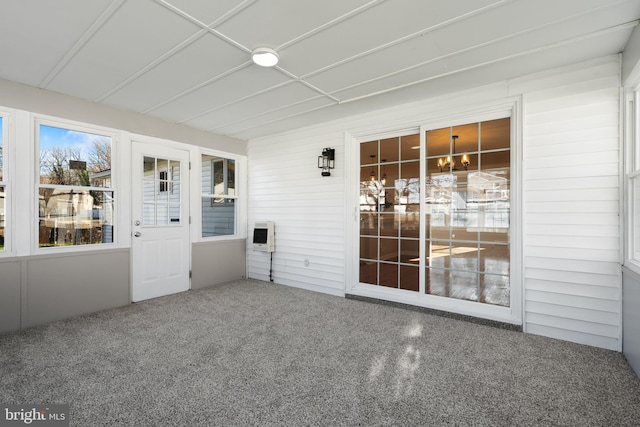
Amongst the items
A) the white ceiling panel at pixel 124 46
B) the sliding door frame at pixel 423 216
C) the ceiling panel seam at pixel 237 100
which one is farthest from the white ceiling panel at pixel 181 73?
the sliding door frame at pixel 423 216

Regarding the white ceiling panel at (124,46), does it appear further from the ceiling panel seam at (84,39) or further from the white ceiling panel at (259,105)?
the white ceiling panel at (259,105)

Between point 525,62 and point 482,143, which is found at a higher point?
point 525,62

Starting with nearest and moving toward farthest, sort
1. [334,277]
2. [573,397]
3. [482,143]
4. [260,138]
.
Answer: [573,397]
[482,143]
[334,277]
[260,138]

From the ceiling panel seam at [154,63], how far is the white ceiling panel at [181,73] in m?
0.03

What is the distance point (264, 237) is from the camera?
16.6 ft

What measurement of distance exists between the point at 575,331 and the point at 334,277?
273cm

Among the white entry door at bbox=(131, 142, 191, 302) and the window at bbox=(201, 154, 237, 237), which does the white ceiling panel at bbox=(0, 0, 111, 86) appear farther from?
the window at bbox=(201, 154, 237, 237)

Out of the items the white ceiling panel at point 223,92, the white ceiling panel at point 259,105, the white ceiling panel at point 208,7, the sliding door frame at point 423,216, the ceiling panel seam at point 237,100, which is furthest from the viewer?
the white ceiling panel at point 259,105

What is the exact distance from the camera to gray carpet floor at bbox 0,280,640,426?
1840 mm

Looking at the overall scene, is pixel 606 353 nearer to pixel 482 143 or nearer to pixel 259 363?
pixel 482 143

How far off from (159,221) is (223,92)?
2.17 metres

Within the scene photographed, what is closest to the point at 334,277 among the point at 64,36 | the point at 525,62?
the point at 525,62

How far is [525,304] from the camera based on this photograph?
3.04 m

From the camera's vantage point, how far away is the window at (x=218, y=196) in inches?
197
